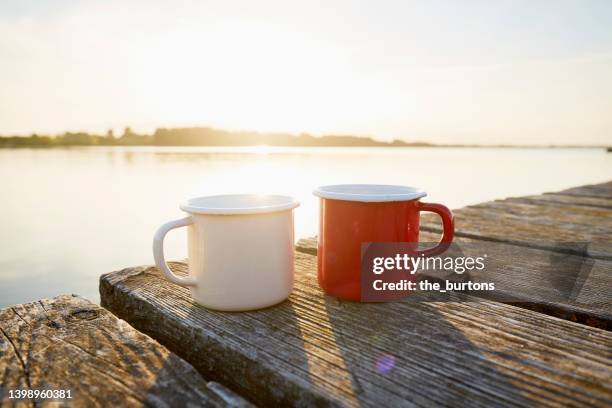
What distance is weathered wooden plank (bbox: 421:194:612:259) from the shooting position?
174 centimetres

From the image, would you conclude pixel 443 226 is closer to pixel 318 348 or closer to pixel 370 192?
pixel 370 192

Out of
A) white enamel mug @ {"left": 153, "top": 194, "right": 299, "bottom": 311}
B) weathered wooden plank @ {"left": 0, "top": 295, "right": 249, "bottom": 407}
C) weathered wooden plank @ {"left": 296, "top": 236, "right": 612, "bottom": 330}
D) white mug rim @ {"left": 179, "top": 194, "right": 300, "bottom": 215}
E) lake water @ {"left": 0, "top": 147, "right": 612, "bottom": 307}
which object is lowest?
lake water @ {"left": 0, "top": 147, "right": 612, "bottom": 307}

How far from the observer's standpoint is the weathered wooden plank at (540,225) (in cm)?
174

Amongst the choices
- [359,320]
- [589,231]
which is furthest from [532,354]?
[589,231]

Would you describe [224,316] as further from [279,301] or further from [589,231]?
[589,231]

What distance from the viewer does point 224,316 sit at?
39.3 inches

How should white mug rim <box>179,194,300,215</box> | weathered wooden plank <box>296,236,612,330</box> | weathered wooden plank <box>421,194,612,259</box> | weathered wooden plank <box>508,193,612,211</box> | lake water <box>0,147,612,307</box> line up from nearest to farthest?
white mug rim <box>179,194,300,215</box> → weathered wooden plank <box>296,236,612,330</box> → weathered wooden plank <box>421,194,612,259</box> → weathered wooden plank <box>508,193,612,211</box> → lake water <box>0,147,612,307</box>

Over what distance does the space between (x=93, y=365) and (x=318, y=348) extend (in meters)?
0.46

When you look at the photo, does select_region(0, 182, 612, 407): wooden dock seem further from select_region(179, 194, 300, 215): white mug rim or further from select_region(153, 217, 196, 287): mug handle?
select_region(179, 194, 300, 215): white mug rim

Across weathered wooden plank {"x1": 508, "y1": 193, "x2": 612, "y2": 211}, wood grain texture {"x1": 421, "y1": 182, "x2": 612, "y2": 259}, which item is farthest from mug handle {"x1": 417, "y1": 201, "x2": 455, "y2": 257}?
weathered wooden plank {"x1": 508, "y1": 193, "x2": 612, "y2": 211}

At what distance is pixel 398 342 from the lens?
34.3 inches

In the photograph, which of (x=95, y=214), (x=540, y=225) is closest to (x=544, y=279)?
(x=540, y=225)

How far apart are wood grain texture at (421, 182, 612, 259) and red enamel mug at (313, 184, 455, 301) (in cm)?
90

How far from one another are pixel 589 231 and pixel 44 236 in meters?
10.0
